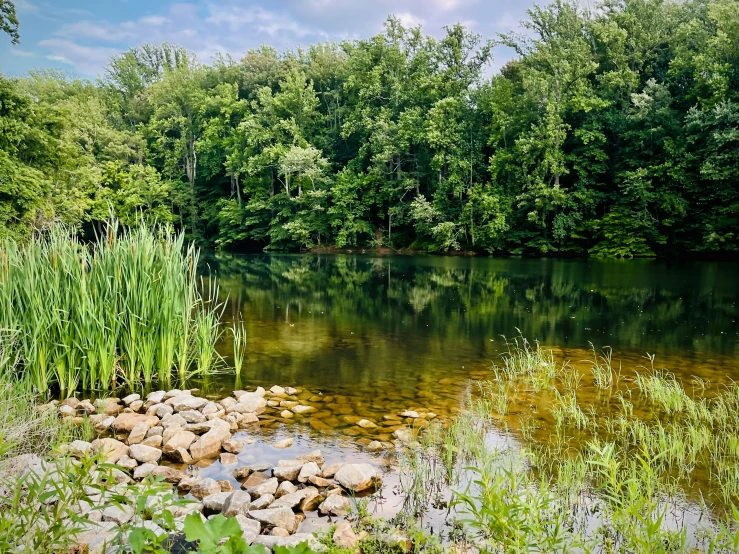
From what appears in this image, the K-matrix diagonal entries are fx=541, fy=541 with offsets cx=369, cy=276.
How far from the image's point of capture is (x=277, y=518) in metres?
4.20

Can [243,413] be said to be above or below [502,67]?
below

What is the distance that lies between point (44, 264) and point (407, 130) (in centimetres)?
3533

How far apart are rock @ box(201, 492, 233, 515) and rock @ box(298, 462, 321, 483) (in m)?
0.74

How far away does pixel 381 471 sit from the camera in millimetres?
5305

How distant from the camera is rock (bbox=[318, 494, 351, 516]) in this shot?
4.52 m

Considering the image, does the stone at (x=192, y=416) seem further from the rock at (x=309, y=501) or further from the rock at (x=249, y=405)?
the rock at (x=309, y=501)

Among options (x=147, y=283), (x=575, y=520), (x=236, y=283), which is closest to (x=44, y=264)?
(x=147, y=283)

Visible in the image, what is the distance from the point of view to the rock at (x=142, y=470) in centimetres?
506

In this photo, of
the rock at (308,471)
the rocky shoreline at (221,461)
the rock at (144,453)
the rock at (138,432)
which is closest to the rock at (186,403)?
the rocky shoreline at (221,461)

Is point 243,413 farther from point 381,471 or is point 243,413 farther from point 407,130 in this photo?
point 407,130

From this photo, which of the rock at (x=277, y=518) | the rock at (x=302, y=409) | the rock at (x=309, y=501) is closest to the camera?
the rock at (x=277, y=518)

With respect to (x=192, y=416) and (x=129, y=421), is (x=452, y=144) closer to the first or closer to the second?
(x=192, y=416)

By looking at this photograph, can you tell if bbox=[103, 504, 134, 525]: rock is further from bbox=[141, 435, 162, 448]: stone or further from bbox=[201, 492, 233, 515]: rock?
bbox=[141, 435, 162, 448]: stone

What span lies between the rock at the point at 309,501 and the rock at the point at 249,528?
1.82 feet
